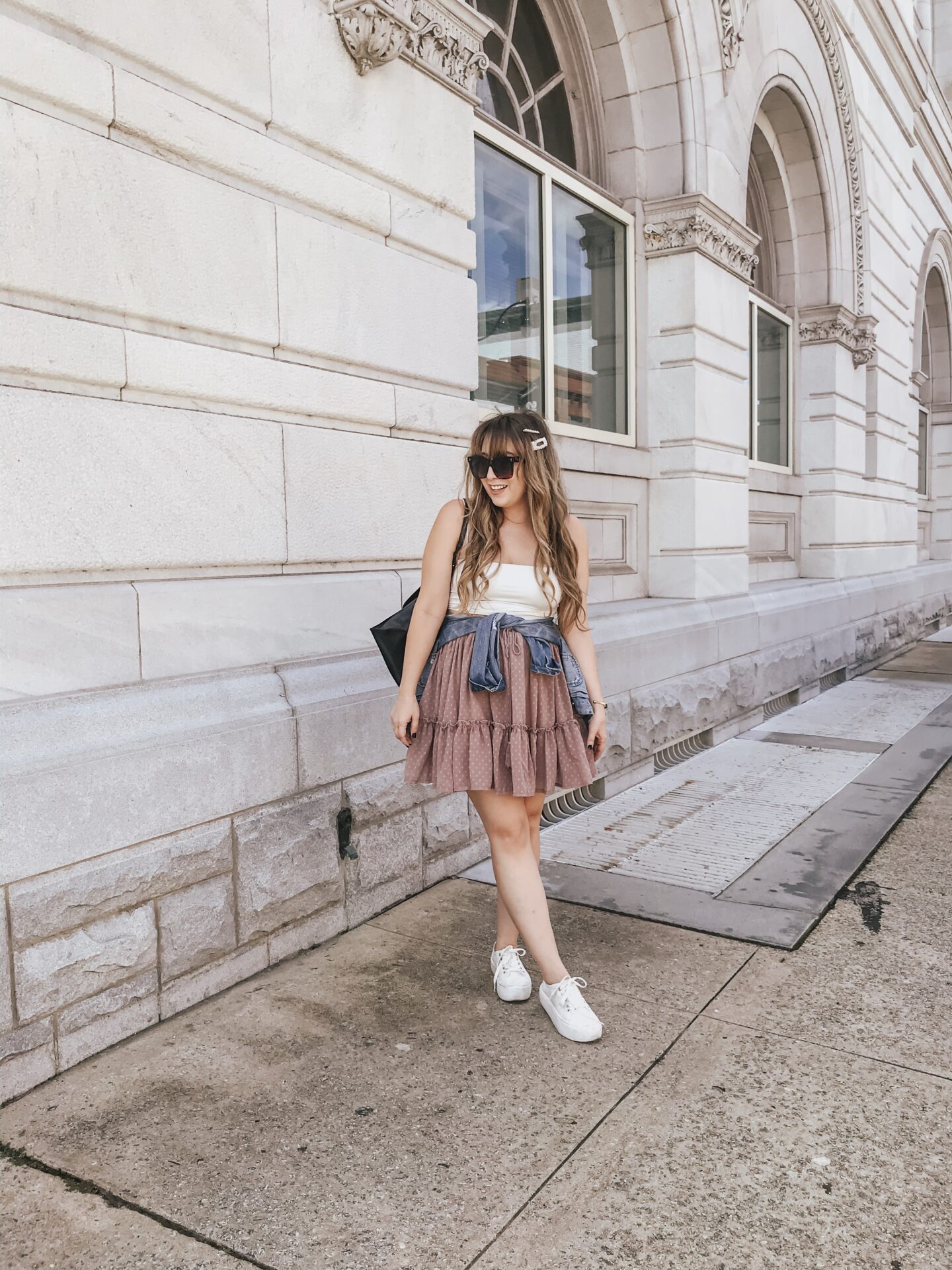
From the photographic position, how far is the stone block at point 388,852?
4.32 m

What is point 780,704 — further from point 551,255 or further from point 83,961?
point 83,961

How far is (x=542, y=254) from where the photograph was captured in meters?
6.98

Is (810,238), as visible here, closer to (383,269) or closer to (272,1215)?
(383,269)

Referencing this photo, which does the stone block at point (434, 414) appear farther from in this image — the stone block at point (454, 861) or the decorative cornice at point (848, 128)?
the decorative cornice at point (848, 128)

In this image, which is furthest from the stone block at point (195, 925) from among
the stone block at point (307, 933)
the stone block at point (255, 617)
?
the stone block at point (255, 617)

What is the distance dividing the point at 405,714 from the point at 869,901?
2.46 meters

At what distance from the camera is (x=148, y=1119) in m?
2.89

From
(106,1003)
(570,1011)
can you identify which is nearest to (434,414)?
(570,1011)

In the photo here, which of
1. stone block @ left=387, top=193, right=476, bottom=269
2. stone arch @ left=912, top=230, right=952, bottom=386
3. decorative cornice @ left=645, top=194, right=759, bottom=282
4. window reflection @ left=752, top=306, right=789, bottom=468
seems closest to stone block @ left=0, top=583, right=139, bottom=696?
stone block @ left=387, top=193, right=476, bottom=269

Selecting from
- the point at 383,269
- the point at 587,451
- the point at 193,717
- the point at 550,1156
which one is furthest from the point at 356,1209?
the point at 587,451

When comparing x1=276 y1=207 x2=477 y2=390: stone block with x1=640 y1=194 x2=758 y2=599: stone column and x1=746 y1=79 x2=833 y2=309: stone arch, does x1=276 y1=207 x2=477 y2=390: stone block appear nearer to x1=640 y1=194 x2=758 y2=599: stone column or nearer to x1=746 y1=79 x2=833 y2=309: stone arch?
x1=640 y1=194 x2=758 y2=599: stone column

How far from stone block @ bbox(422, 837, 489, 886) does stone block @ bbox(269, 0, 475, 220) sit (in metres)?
3.14

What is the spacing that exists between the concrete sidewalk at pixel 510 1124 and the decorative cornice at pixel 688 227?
5.48 m

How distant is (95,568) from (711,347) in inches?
227
